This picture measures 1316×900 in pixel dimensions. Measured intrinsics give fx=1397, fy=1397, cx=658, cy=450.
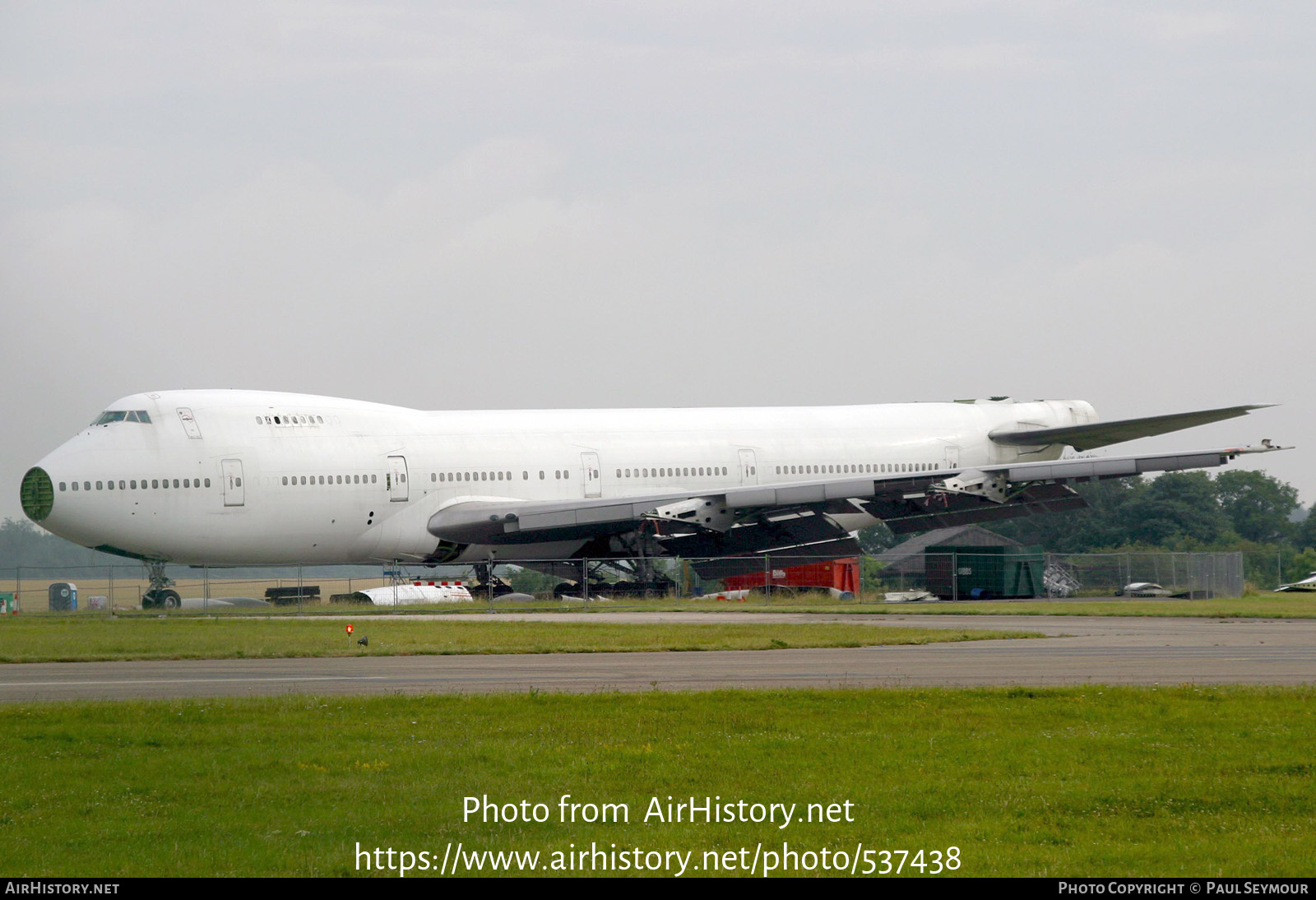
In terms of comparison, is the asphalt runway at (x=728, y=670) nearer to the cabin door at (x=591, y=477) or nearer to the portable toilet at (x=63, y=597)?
the portable toilet at (x=63, y=597)

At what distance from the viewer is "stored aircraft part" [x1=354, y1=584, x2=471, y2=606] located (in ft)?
137

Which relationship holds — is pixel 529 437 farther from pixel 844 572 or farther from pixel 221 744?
pixel 221 744

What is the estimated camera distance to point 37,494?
34.8 meters

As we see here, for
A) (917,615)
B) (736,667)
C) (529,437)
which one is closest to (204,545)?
(529,437)

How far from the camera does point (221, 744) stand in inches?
467

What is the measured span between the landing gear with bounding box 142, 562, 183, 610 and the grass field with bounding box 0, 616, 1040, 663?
274 inches

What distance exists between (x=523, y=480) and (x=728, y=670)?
2262 cm

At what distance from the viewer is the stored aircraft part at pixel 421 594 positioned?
4166cm

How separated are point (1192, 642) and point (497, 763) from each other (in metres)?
15.5

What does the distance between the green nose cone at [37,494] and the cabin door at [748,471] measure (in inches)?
776

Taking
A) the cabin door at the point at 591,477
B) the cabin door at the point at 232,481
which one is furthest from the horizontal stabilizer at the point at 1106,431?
the cabin door at the point at 232,481

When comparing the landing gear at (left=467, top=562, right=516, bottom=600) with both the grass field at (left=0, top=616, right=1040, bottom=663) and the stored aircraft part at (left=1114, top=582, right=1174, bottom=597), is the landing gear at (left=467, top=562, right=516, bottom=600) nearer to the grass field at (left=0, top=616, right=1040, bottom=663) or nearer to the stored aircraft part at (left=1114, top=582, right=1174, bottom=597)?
the grass field at (left=0, top=616, right=1040, bottom=663)

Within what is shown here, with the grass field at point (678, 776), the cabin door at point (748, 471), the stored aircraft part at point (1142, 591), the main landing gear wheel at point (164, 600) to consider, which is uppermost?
the cabin door at point (748, 471)

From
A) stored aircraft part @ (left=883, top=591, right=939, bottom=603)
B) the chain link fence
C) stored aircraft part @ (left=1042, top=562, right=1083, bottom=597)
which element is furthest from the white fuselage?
stored aircraft part @ (left=1042, top=562, right=1083, bottom=597)
